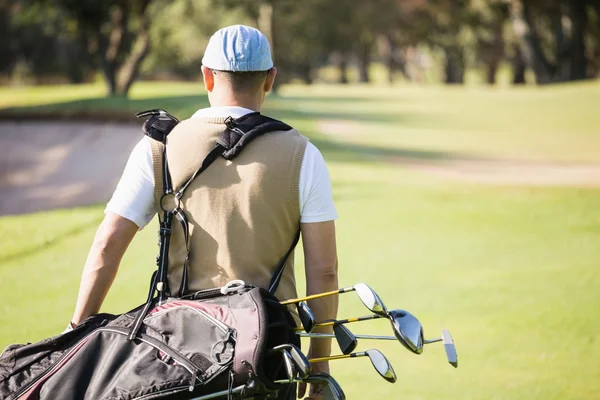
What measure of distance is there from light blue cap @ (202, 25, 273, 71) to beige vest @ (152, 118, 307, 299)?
0.18 meters

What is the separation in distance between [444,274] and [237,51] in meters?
6.22

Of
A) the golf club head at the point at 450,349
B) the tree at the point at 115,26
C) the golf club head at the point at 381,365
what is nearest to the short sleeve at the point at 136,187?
the golf club head at the point at 381,365

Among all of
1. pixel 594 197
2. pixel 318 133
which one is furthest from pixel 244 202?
pixel 318 133

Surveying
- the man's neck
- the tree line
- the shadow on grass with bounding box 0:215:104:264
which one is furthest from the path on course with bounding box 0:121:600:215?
the tree line

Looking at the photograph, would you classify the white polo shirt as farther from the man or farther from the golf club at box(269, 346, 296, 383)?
the golf club at box(269, 346, 296, 383)

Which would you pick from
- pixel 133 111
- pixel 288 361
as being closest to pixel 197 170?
pixel 288 361

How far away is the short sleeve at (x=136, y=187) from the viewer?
2.87 m

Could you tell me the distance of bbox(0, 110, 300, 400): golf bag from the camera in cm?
250

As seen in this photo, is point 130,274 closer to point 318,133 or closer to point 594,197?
point 594,197

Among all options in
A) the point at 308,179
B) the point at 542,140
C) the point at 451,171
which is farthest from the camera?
the point at 542,140

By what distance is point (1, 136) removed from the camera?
72.8 ft

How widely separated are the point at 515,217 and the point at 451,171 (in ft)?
18.1

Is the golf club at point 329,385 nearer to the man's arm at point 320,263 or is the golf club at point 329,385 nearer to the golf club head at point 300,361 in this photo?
the golf club head at point 300,361

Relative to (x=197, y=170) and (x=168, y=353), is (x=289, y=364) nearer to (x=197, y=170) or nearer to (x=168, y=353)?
(x=168, y=353)
